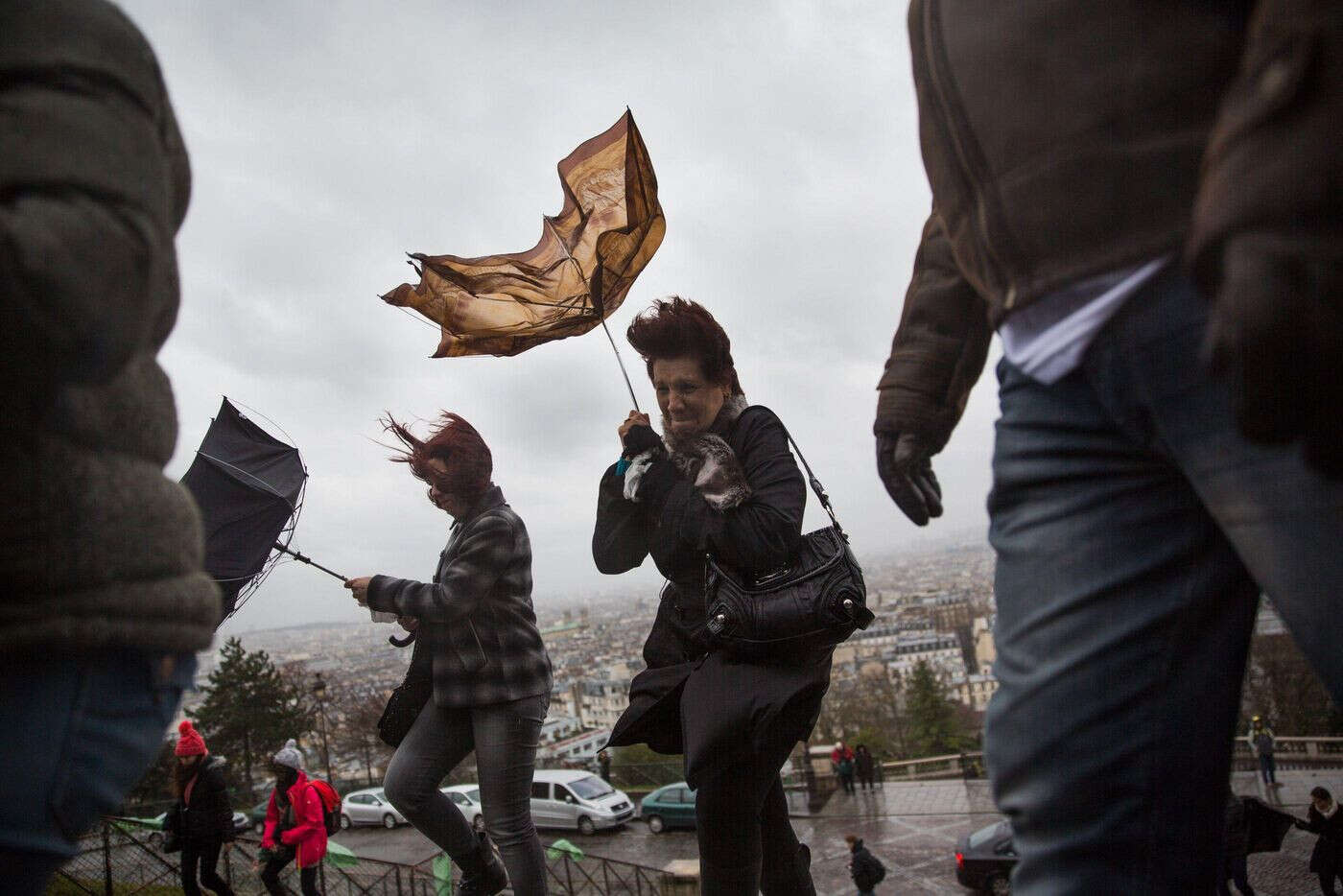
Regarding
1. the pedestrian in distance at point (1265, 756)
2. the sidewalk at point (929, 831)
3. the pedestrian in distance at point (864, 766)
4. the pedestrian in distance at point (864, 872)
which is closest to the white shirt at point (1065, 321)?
the pedestrian in distance at point (864, 872)

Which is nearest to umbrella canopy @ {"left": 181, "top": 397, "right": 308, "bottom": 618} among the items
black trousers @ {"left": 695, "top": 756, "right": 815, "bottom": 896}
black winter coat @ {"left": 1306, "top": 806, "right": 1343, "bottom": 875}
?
black trousers @ {"left": 695, "top": 756, "right": 815, "bottom": 896}

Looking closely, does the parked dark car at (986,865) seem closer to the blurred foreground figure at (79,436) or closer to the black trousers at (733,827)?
the black trousers at (733,827)

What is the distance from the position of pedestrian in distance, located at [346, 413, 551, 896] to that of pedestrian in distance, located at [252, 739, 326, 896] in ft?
16.3

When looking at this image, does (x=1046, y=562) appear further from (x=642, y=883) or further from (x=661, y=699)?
(x=642, y=883)

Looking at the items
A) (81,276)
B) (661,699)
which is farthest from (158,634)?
(661,699)

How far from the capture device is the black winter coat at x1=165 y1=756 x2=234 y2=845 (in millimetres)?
7520

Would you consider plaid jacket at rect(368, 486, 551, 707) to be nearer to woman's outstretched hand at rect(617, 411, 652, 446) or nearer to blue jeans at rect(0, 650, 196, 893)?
woman's outstretched hand at rect(617, 411, 652, 446)

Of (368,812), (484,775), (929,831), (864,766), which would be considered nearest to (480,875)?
(484,775)

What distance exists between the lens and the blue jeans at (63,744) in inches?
39.6

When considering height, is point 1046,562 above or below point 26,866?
above

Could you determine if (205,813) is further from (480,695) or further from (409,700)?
(480,695)

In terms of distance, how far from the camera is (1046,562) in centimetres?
109

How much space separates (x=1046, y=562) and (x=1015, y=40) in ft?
2.19

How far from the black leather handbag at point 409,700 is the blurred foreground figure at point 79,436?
2275 millimetres
